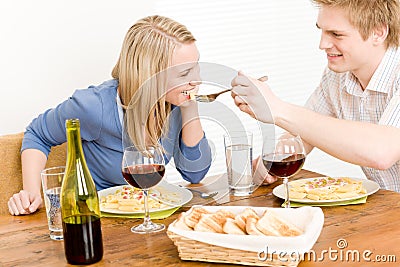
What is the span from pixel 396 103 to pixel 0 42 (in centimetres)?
151

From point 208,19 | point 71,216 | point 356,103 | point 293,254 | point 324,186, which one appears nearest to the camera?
point 293,254

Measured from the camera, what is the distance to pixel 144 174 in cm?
151

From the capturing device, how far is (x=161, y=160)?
5.00ft

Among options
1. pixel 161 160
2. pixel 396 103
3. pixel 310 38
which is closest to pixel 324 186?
pixel 396 103

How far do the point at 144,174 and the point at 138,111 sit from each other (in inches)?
25.7

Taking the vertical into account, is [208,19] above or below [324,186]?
above

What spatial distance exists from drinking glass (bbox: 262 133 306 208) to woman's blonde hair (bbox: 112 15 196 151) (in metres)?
0.56

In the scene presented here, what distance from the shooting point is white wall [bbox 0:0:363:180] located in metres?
2.63

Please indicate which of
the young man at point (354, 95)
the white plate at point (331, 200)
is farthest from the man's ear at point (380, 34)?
the white plate at point (331, 200)

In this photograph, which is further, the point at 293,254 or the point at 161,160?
the point at 161,160

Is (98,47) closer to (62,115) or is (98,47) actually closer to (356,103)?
(62,115)

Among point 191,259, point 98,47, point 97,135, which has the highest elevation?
point 98,47

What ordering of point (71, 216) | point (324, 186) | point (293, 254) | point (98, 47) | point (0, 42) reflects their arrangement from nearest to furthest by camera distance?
1. point (293, 254)
2. point (71, 216)
3. point (324, 186)
4. point (0, 42)
5. point (98, 47)

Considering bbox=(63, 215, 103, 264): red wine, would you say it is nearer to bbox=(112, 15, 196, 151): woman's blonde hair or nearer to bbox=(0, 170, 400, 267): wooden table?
bbox=(0, 170, 400, 267): wooden table
